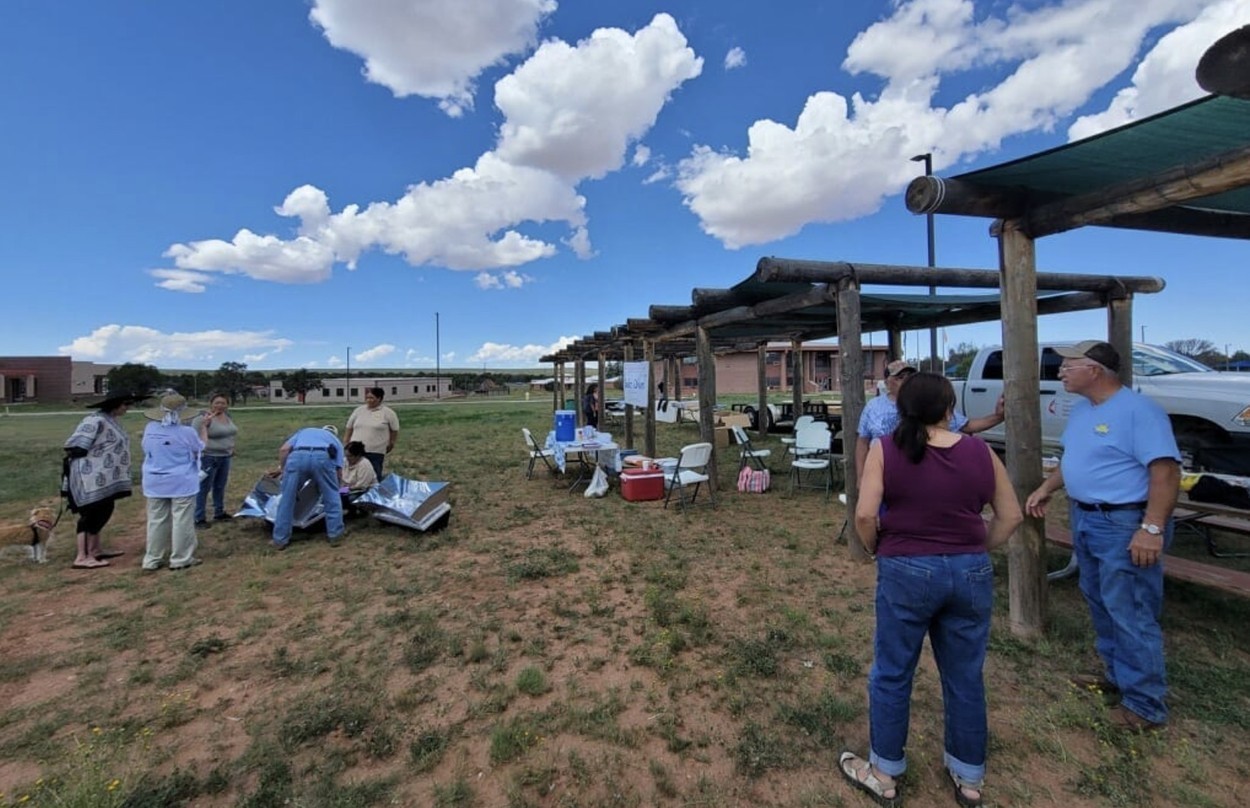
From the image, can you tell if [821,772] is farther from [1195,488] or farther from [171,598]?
[171,598]

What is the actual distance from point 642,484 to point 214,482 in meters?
5.13

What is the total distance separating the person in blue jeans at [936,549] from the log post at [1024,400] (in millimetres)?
1551

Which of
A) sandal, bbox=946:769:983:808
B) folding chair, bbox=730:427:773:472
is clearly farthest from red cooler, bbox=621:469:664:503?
sandal, bbox=946:769:983:808

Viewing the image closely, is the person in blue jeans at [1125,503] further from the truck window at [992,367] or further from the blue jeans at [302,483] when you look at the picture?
the truck window at [992,367]

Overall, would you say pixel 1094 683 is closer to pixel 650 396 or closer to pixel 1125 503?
pixel 1125 503

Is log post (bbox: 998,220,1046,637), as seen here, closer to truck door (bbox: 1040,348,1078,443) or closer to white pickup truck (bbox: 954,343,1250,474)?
white pickup truck (bbox: 954,343,1250,474)

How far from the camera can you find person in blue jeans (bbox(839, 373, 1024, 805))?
5.71 ft

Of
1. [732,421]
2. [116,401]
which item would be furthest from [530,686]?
[732,421]

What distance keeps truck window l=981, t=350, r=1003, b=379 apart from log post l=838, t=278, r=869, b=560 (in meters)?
5.00

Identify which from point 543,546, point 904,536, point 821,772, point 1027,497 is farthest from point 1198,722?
point 543,546

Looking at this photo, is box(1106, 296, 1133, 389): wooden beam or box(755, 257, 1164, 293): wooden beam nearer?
box(755, 257, 1164, 293): wooden beam

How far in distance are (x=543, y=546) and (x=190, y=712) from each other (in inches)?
116

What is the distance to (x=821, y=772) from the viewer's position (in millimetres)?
2135

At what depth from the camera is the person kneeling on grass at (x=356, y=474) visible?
6109 mm
